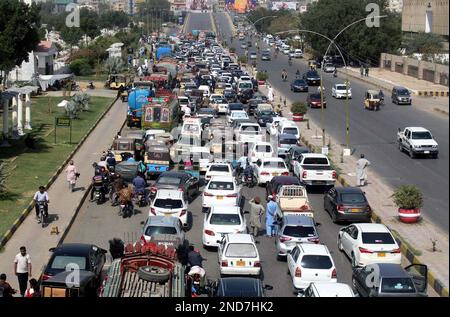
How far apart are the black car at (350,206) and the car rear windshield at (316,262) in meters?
7.41

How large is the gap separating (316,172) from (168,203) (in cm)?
817

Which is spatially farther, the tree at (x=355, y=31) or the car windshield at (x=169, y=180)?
the tree at (x=355, y=31)

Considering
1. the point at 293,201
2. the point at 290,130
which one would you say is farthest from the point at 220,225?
the point at 290,130

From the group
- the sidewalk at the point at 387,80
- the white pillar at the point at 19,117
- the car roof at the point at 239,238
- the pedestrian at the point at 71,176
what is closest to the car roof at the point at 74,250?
the car roof at the point at 239,238

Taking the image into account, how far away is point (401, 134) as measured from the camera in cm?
4072

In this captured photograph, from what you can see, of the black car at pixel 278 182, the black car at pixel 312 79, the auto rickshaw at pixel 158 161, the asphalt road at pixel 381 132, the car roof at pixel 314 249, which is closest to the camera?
the car roof at pixel 314 249

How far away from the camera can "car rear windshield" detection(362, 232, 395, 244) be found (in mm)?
20875

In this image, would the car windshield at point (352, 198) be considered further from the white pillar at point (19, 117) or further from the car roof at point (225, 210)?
the white pillar at point (19, 117)

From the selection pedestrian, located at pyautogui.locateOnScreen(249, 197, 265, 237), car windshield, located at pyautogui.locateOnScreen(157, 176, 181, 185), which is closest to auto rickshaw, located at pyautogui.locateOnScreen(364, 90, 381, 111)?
car windshield, located at pyautogui.locateOnScreen(157, 176, 181, 185)

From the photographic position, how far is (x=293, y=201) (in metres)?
26.3

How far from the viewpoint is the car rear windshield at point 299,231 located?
2175cm

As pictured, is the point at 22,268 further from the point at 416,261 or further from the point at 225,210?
the point at 416,261
